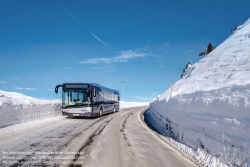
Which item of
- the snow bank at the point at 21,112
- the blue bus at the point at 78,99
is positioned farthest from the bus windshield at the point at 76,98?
the snow bank at the point at 21,112

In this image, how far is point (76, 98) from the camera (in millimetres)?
18984

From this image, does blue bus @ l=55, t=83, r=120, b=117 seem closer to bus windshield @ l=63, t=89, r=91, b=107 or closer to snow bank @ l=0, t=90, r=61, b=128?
bus windshield @ l=63, t=89, r=91, b=107

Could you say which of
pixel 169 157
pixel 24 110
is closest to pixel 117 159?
pixel 169 157

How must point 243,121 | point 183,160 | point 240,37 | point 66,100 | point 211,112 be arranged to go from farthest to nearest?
point 240,37, point 66,100, point 211,112, point 183,160, point 243,121

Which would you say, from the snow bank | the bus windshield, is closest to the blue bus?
the bus windshield

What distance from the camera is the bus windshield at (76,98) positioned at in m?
18.9

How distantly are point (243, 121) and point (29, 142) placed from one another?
696cm

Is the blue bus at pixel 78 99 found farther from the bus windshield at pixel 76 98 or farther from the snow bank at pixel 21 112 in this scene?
the snow bank at pixel 21 112

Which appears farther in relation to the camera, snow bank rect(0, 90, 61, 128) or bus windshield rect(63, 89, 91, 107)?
bus windshield rect(63, 89, 91, 107)

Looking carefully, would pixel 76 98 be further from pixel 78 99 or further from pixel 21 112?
pixel 21 112

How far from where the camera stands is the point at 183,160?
19.6 ft

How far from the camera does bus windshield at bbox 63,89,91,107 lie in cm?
1888

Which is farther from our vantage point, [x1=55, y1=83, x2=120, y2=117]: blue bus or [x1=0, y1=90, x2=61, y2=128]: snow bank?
[x1=55, y1=83, x2=120, y2=117]: blue bus

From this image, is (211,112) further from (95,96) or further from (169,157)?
(95,96)
